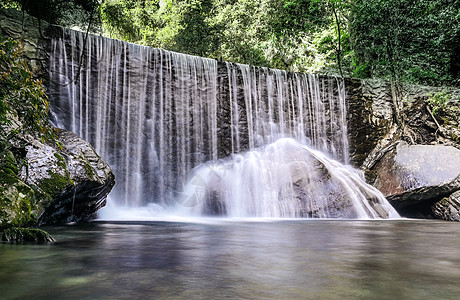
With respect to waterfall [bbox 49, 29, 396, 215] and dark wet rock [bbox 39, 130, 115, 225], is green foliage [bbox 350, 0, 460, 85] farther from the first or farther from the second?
dark wet rock [bbox 39, 130, 115, 225]

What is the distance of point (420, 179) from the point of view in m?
8.99

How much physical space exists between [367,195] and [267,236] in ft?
16.5

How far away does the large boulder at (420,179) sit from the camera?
29.0 feet

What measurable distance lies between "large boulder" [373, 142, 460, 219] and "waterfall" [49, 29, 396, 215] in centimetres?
261

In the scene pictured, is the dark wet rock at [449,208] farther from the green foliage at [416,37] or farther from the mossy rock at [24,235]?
the mossy rock at [24,235]

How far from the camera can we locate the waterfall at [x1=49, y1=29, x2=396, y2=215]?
9305 millimetres

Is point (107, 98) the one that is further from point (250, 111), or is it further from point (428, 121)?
point (428, 121)

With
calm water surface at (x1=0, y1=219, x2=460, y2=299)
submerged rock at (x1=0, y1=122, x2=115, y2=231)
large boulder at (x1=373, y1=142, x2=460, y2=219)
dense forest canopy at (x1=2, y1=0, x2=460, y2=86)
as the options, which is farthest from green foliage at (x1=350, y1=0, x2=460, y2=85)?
submerged rock at (x1=0, y1=122, x2=115, y2=231)

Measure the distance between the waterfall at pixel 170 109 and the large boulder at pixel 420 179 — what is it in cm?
261

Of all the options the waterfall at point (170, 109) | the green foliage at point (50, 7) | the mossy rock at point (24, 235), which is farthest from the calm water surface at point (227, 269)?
the green foliage at point (50, 7)

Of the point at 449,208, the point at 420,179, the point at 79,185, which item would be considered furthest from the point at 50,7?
the point at 449,208

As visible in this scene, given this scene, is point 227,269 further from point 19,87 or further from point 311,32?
point 311,32

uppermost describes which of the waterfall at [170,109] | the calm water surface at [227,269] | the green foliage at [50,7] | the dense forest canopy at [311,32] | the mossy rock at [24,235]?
the dense forest canopy at [311,32]

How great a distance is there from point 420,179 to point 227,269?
7.94 meters
